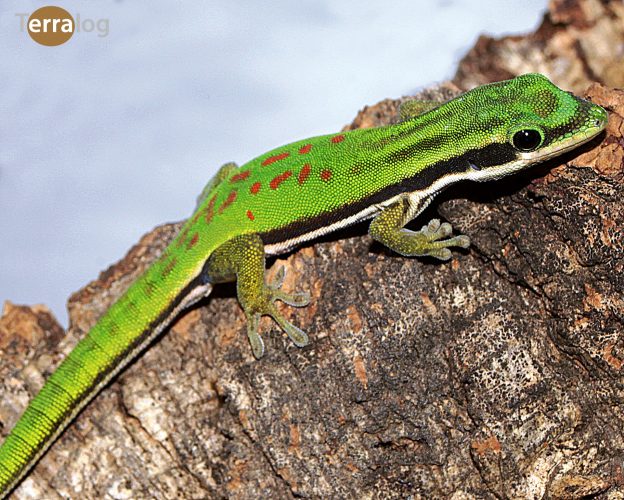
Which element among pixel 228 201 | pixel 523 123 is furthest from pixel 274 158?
pixel 523 123

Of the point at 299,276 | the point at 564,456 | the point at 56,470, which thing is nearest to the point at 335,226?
the point at 299,276

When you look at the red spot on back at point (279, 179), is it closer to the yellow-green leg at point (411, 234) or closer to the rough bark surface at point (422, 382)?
the rough bark surface at point (422, 382)

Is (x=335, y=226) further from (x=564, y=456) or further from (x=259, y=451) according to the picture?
(x=564, y=456)

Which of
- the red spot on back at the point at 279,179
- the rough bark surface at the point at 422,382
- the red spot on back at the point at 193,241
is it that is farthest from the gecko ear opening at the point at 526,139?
the red spot on back at the point at 193,241

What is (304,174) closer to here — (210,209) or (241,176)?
(241,176)

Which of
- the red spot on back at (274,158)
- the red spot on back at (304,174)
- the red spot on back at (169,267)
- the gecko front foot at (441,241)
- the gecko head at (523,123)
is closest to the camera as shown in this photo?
the gecko head at (523,123)

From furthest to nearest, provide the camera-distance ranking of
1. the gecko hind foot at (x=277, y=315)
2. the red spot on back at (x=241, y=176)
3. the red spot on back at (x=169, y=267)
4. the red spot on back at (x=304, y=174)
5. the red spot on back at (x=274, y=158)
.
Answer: the red spot on back at (x=169, y=267) → the red spot on back at (x=241, y=176) → the red spot on back at (x=274, y=158) → the red spot on back at (x=304, y=174) → the gecko hind foot at (x=277, y=315)

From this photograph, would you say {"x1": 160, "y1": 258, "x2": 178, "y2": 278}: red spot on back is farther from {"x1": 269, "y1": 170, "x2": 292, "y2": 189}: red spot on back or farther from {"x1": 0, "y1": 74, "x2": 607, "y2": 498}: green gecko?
{"x1": 269, "y1": 170, "x2": 292, "y2": 189}: red spot on back

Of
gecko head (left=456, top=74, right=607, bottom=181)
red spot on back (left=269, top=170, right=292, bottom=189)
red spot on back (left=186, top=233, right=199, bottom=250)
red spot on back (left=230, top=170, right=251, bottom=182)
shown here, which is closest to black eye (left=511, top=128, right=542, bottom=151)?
gecko head (left=456, top=74, right=607, bottom=181)
